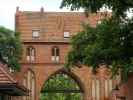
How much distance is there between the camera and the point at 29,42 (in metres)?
81.2

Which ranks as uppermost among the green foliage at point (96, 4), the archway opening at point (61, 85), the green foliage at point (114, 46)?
the green foliage at point (96, 4)

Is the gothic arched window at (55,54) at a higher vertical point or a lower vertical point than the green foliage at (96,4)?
lower

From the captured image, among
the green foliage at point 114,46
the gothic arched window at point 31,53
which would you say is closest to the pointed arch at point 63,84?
the gothic arched window at point 31,53

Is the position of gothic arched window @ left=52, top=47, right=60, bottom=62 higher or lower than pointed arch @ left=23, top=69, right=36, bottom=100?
higher

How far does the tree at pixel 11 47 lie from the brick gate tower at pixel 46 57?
4.90 metres

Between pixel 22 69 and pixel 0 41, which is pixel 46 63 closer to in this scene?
pixel 22 69

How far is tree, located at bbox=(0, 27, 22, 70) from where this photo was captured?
7369 centimetres

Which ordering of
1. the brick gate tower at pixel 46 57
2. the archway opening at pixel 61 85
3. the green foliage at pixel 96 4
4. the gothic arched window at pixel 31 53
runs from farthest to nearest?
the archway opening at pixel 61 85 → the gothic arched window at pixel 31 53 → the brick gate tower at pixel 46 57 → the green foliage at pixel 96 4

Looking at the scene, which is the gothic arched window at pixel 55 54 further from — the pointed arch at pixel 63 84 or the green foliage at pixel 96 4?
the green foliage at pixel 96 4

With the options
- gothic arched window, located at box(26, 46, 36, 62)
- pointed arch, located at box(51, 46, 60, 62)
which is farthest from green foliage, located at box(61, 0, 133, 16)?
pointed arch, located at box(51, 46, 60, 62)

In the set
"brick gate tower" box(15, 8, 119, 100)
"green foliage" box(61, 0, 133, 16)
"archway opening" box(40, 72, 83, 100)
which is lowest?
"archway opening" box(40, 72, 83, 100)

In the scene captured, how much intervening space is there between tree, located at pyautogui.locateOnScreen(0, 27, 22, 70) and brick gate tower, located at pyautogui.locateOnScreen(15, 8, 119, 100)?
4.90m

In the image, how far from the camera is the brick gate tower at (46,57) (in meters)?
80.5

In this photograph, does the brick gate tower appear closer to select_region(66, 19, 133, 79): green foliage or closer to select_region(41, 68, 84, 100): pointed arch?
select_region(41, 68, 84, 100): pointed arch
